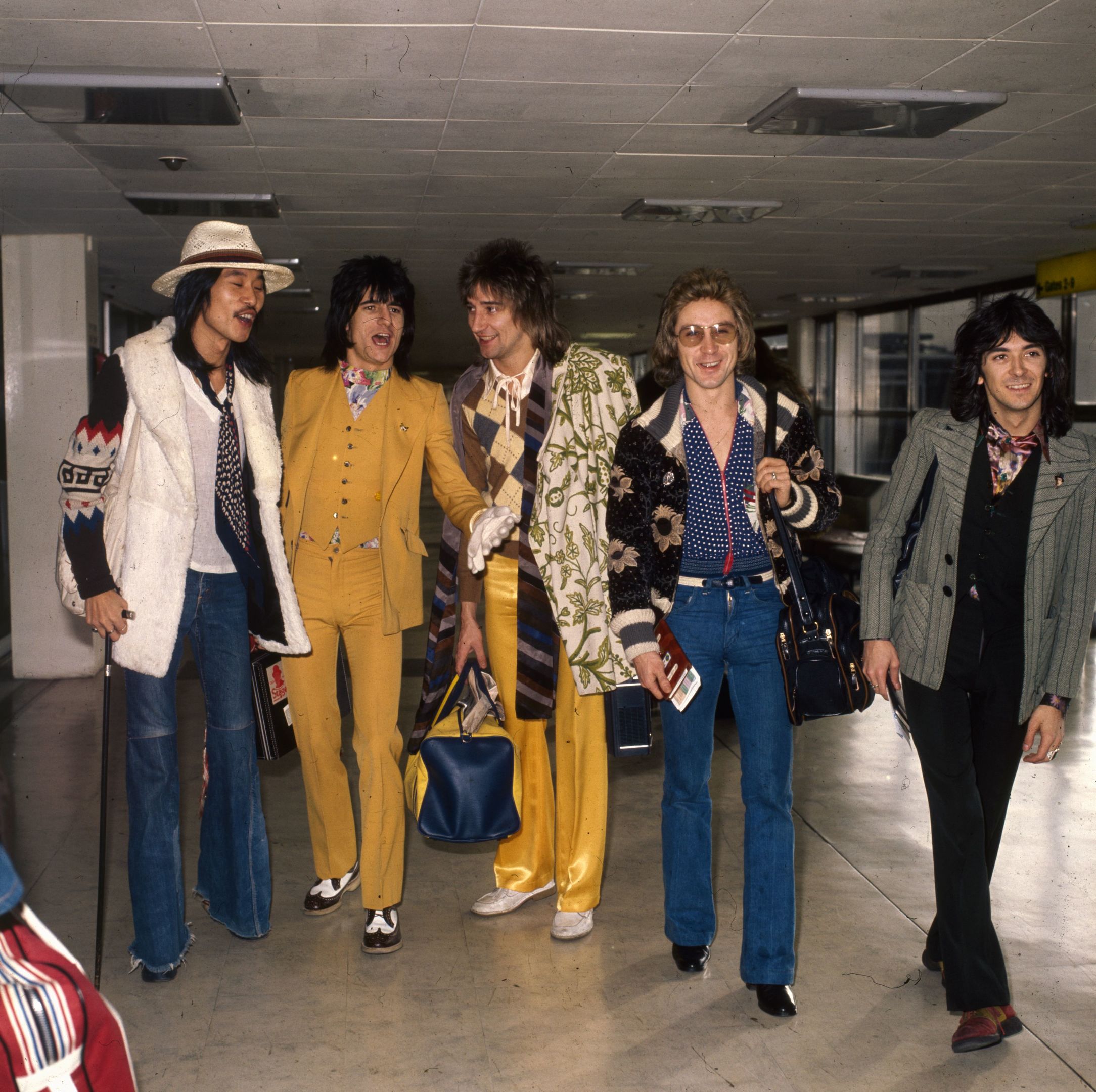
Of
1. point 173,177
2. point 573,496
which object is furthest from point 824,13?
point 173,177

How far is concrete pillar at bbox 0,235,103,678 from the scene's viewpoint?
7188 mm

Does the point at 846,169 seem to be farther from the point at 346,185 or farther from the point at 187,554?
the point at 187,554

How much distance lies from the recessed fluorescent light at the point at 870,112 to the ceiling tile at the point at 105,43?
2287 mm

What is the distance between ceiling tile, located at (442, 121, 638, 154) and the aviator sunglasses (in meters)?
2.70

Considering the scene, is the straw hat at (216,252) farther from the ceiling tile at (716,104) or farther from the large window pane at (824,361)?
the large window pane at (824,361)

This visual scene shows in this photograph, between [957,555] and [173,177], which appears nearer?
[957,555]

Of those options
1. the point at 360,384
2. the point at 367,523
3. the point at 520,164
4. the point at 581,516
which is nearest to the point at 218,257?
the point at 360,384

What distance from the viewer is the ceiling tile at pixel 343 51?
4.00 metres

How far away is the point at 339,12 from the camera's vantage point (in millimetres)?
3809

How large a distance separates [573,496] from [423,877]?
4.67ft

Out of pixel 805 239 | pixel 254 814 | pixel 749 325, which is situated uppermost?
pixel 805 239

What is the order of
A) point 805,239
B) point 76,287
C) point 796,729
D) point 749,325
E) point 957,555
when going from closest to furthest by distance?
1. point 957,555
2. point 749,325
3. point 796,729
4. point 76,287
5. point 805,239

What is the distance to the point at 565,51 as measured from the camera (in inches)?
167

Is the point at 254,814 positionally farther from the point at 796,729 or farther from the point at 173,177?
the point at 173,177
